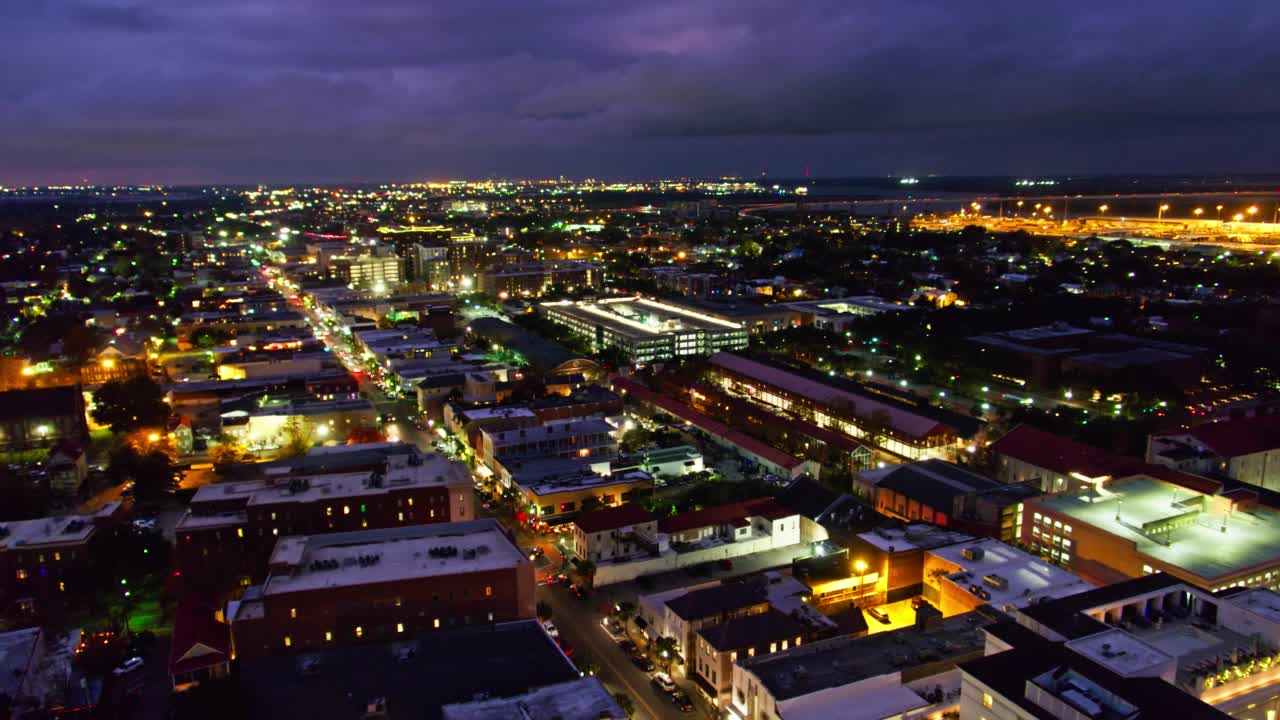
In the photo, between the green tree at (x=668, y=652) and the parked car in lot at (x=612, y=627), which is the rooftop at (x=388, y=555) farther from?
the green tree at (x=668, y=652)

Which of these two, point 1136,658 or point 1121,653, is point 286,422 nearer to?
point 1121,653

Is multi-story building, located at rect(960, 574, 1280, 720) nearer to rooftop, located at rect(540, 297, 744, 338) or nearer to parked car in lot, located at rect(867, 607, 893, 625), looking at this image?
parked car in lot, located at rect(867, 607, 893, 625)

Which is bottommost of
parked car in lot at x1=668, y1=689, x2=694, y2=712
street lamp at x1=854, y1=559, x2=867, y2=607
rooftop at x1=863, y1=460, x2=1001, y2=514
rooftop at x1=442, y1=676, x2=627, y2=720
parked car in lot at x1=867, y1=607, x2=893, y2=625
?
parked car in lot at x1=668, y1=689, x2=694, y2=712

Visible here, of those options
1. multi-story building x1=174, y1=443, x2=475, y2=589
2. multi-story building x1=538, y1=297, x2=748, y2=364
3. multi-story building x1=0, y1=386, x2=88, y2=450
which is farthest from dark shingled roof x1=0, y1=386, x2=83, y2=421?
multi-story building x1=538, y1=297, x2=748, y2=364

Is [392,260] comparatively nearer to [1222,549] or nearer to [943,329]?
[943,329]

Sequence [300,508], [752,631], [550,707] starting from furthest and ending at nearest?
[300,508] < [752,631] < [550,707]

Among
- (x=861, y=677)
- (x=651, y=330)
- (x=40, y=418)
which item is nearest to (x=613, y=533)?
(x=861, y=677)
